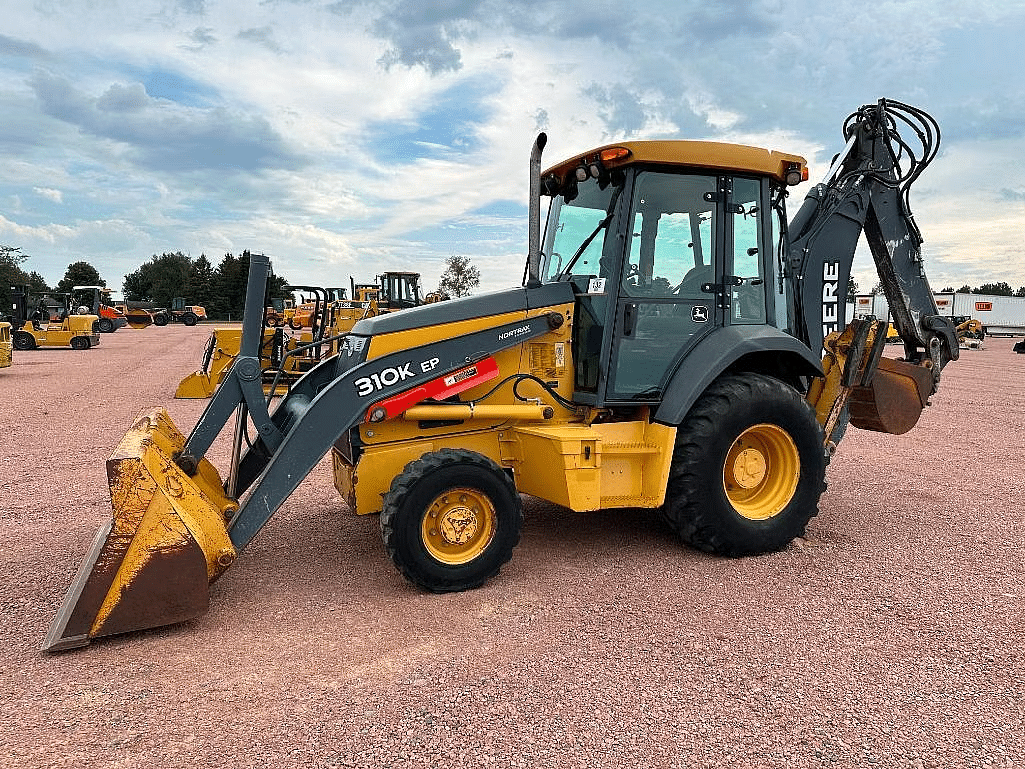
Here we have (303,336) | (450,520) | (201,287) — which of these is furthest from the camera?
(201,287)

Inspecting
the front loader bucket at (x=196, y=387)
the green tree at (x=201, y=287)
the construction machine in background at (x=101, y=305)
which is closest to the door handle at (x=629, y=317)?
the front loader bucket at (x=196, y=387)

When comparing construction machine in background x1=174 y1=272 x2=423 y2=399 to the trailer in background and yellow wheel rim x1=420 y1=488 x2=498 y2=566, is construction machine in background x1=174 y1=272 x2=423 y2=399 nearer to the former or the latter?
yellow wheel rim x1=420 y1=488 x2=498 y2=566

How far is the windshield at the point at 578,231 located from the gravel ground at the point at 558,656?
6.52ft

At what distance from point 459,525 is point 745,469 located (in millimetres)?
2136

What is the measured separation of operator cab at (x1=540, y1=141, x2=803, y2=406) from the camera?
502 cm

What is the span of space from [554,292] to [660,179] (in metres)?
1.03

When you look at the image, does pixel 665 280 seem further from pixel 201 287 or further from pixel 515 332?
pixel 201 287

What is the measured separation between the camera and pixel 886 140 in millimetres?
6449

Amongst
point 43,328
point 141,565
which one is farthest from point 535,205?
point 43,328

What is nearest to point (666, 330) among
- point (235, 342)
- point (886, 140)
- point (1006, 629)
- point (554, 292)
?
point (554, 292)

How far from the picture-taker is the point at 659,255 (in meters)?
5.16

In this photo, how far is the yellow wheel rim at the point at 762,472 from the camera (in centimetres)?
531

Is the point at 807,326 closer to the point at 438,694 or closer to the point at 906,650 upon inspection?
the point at 906,650

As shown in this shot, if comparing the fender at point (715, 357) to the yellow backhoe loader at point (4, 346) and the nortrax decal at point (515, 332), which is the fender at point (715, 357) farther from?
the yellow backhoe loader at point (4, 346)
